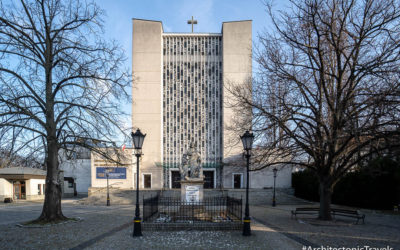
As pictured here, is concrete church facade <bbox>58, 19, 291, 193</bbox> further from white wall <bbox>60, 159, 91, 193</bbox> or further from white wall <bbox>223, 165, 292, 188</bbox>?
white wall <bbox>60, 159, 91, 193</bbox>

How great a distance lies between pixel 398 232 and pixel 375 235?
1.71 meters

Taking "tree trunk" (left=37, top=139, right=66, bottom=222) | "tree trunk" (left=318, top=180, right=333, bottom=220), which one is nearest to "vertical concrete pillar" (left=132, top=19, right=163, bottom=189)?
"tree trunk" (left=37, top=139, right=66, bottom=222)

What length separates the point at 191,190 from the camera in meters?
14.1

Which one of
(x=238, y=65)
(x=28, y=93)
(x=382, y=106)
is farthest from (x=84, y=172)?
(x=382, y=106)

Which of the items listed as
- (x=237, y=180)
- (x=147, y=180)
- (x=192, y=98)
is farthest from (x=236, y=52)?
(x=147, y=180)

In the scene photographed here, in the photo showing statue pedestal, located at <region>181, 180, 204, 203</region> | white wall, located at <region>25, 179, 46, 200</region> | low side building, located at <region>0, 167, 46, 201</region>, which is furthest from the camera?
white wall, located at <region>25, 179, 46, 200</region>

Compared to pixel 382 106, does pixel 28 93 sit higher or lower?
higher

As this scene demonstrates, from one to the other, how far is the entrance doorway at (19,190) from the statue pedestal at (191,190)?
31005 millimetres

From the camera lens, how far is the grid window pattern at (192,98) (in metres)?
38.1

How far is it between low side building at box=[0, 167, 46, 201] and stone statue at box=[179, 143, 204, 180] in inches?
1094

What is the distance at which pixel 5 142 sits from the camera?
10.9 meters

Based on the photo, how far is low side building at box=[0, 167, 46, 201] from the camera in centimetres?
3206

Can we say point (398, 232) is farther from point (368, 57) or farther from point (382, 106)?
point (368, 57)

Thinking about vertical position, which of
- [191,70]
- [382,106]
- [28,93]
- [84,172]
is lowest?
[84,172]
